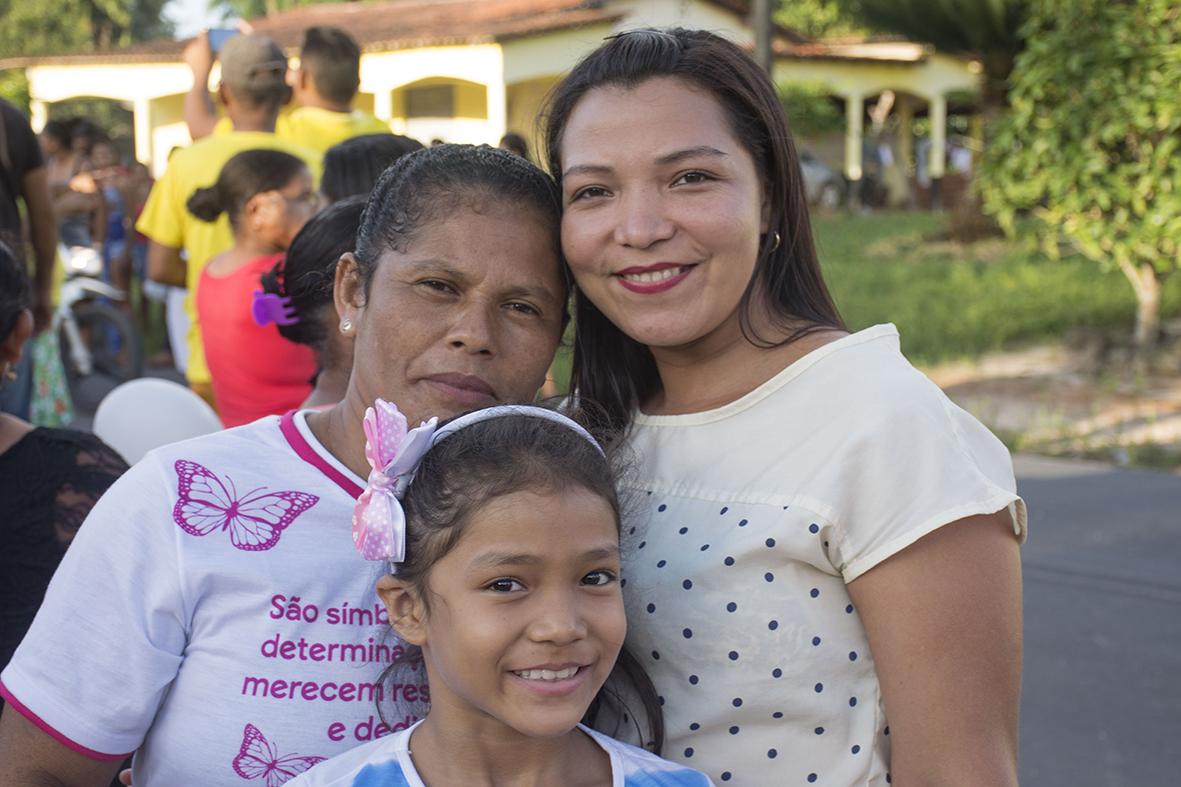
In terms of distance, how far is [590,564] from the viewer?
1.95m

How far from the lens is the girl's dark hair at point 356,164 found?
12.5 ft

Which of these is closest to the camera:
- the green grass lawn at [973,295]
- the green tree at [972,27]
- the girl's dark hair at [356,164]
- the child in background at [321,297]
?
the child in background at [321,297]

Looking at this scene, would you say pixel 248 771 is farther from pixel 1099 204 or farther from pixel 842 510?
pixel 1099 204

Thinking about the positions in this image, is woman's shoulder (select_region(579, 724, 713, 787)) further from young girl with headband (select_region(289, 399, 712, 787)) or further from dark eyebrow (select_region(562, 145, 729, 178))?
dark eyebrow (select_region(562, 145, 729, 178))

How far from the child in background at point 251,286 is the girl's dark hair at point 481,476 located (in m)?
1.65

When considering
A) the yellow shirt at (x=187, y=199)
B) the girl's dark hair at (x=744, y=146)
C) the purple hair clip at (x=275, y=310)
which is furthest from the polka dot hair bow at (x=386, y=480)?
the yellow shirt at (x=187, y=199)

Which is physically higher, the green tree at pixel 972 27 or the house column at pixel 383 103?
the green tree at pixel 972 27

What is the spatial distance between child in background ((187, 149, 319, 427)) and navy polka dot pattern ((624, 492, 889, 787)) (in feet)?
5.91

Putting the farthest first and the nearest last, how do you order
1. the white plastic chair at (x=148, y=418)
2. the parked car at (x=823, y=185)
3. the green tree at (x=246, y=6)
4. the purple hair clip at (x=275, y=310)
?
the green tree at (x=246, y=6)
the parked car at (x=823, y=185)
the white plastic chair at (x=148, y=418)
the purple hair clip at (x=275, y=310)

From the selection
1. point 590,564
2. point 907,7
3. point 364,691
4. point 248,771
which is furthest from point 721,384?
point 907,7

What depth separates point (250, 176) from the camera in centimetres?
453

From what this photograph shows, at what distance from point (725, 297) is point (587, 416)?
13.6 inches

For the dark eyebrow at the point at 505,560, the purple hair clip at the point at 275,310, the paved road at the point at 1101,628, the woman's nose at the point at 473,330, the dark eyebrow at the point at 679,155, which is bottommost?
the paved road at the point at 1101,628

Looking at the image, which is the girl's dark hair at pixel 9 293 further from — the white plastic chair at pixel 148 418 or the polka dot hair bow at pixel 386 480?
the polka dot hair bow at pixel 386 480
